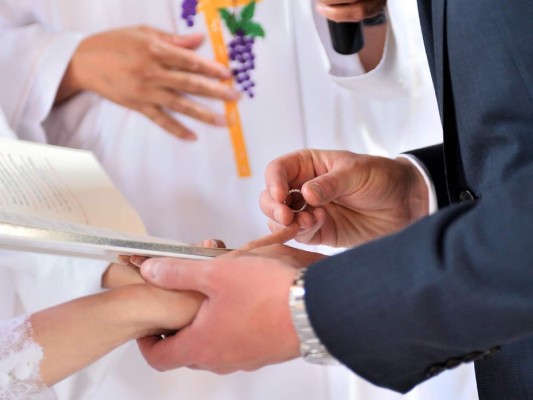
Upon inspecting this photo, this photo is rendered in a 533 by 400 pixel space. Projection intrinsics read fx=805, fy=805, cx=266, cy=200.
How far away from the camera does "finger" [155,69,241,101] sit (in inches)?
52.9

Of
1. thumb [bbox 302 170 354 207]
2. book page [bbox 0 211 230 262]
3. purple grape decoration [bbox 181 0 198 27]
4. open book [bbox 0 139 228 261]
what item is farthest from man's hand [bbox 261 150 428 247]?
purple grape decoration [bbox 181 0 198 27]

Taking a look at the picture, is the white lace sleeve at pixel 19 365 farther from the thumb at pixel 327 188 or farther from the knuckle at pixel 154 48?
the knuckle at pixel 154 48

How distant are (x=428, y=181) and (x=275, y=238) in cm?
26

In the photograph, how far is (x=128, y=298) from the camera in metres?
0.86

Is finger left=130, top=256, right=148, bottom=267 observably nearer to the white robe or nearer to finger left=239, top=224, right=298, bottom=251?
finger left=239, top=224, right=298, bottom=251

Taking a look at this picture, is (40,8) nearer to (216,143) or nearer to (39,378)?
(216,143)

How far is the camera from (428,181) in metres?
1.12

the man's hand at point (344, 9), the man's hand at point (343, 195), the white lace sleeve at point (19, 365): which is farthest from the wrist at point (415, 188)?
the white lace sleeve at point (19, 365)

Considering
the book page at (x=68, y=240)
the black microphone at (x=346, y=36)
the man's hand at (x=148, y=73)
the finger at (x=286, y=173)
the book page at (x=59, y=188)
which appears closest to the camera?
the book page at (x=68, y=240)

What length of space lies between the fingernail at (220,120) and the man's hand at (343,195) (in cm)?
30

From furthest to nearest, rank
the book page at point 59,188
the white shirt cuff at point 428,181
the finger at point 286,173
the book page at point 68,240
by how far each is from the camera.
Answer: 1. the white shirt cuff at point 428,181
2. the finger at point 286,173
3. the book page at point 59,188
4. the book page at point 68,240

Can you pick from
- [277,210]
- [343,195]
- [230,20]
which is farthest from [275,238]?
[230,20]

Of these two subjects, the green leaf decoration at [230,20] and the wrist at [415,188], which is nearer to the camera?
the wrist at [415,188]

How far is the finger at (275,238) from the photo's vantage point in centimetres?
95
